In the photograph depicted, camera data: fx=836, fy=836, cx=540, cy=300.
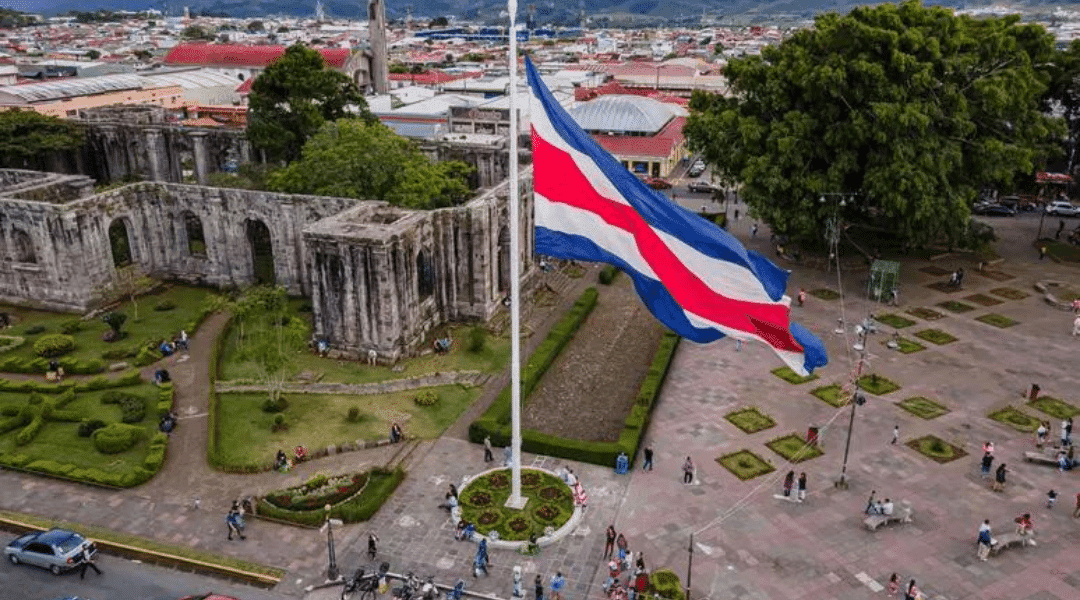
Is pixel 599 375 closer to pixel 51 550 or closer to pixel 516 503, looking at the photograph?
pixel 516 503

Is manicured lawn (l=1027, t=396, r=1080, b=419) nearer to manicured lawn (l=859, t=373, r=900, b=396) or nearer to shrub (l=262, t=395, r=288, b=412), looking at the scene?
manicured lawn (l=859, t=373, r=900, b=396)

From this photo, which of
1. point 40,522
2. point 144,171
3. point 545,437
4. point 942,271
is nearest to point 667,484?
point 545,437

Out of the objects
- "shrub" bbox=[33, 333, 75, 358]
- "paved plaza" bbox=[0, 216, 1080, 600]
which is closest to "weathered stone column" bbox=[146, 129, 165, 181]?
"shrub" bbox=[33, 333, 75, 358]

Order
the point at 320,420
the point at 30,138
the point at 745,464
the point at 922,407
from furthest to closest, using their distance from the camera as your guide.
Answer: the point at 30,138 < the point at 922,407 < the point at 320,420 < the point at 745,464

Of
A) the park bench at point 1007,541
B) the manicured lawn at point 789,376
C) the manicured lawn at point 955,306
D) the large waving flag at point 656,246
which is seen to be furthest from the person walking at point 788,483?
the manicured lawn at point 955,306

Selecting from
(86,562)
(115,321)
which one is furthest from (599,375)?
(115,321)
